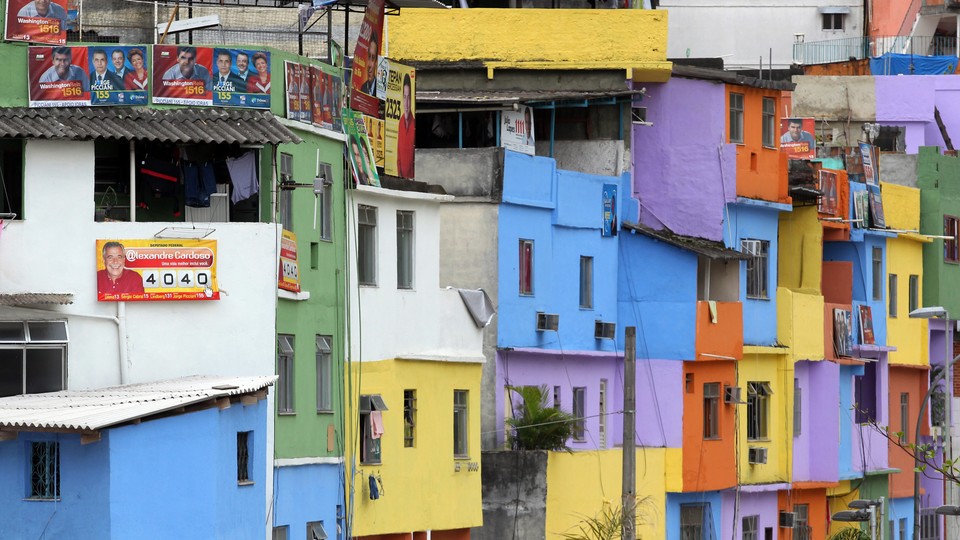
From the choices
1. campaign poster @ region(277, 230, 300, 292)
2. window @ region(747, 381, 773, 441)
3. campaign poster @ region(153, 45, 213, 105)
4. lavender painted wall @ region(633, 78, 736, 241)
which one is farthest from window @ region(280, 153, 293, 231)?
window @ region(747, 381, 773, 441)

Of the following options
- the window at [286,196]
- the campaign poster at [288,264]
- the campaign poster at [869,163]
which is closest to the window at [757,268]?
the campaign poster at [869,163]

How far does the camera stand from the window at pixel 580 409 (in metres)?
51.7

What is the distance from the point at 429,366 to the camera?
44.4 meters

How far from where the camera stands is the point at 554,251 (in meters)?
51.1

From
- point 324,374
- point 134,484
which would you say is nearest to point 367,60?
point 324,374

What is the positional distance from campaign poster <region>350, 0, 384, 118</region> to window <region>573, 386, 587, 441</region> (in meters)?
9.77

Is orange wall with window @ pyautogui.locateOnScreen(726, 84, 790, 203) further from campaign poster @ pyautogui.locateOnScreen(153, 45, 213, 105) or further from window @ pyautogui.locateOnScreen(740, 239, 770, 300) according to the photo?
campaign poster @ pyautogui.locateOnScreen(153, 45, 213, 105)

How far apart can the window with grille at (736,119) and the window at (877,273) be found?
10.3 meters

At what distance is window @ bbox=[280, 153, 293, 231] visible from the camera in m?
39.0

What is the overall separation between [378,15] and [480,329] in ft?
19.3

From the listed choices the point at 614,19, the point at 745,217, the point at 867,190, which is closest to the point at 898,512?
the point at 867,190

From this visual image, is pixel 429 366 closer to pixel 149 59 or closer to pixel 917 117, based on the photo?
pixel 149 59

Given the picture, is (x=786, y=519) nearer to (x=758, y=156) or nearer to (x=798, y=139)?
(x=758, y=156)

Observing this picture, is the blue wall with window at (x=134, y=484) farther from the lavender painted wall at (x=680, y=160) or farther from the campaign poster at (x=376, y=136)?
the lavender painted wall at (x=680, y=160)
